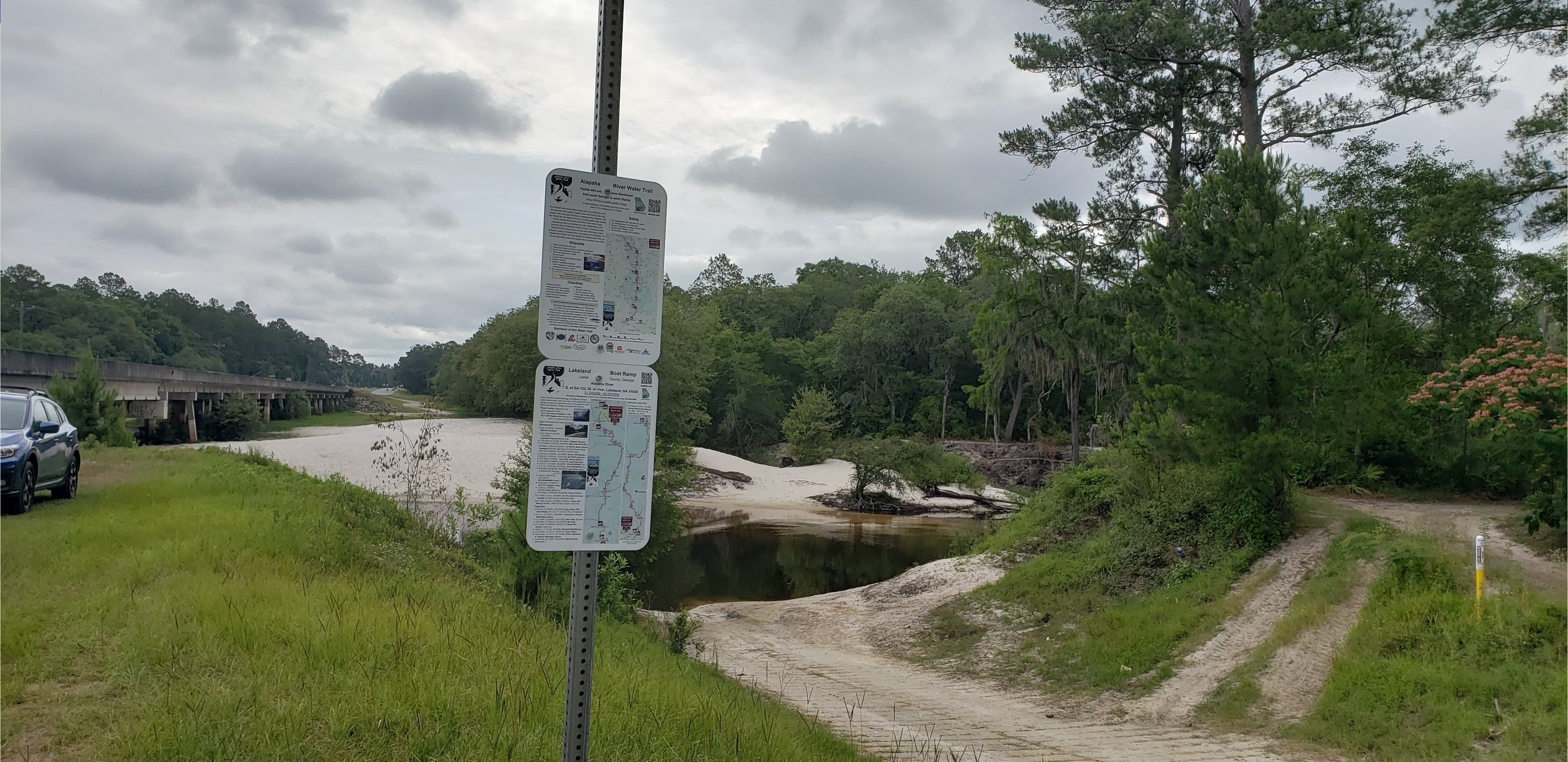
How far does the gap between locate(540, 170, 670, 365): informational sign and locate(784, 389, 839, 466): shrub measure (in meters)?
44.3

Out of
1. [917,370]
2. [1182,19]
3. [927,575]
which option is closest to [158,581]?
[927,575]

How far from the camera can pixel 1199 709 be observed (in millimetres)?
9469

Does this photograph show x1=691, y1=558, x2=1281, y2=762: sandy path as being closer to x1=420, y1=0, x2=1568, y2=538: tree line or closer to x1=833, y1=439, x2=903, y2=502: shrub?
x1=420, y1=0, x2=1568, y2=538: tree line

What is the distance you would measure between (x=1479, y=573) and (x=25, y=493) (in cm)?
1481

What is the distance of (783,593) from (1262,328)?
12359 mm

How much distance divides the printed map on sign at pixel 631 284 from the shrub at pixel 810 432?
4429cm

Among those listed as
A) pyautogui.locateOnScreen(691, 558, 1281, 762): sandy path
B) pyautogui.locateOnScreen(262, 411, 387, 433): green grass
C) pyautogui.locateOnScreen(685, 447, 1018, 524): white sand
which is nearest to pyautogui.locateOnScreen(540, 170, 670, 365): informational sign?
pyautogui.locateOnScreen(691, 558, 1281, 762): sandy path

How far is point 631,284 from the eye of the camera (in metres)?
2.75

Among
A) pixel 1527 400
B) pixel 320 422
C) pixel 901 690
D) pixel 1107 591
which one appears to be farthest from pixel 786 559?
pixel 320 422

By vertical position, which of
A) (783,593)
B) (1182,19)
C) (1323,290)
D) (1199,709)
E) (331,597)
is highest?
(1182,19)

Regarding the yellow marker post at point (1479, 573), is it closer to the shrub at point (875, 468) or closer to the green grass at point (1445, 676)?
the green grass at point (1445, 676)

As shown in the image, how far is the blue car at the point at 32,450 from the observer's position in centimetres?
867

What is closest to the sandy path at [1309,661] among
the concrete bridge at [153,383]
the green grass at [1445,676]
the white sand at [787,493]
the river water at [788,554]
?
the green grass at [1445,676]

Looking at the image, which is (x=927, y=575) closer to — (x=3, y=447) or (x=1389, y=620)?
(x=1389, y=620)
